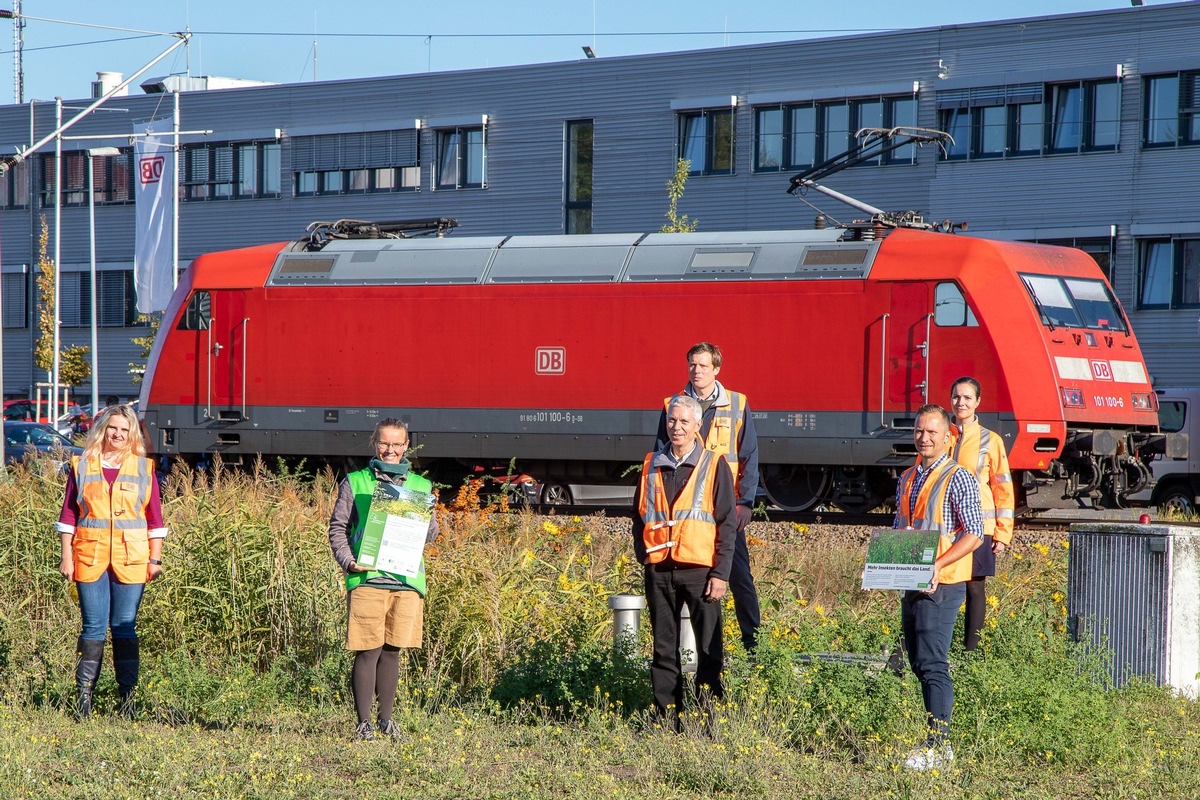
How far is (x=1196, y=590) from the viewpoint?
329 inches

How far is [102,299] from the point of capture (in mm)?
40500

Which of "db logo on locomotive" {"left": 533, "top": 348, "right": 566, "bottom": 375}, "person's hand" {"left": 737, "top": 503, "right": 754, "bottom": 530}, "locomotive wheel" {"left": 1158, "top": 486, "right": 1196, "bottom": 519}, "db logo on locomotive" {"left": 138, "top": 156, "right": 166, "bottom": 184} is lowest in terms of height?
"locomotive wheel" {"left": 1158, "top": 486, "right": 1196, "bottom": 519}

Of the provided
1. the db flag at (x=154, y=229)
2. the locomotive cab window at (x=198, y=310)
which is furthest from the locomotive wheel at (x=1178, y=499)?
the db flag at (x=154, y=229)

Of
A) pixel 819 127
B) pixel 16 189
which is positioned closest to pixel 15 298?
pixel 16 189

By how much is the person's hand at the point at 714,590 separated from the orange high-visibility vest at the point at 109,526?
3242mm

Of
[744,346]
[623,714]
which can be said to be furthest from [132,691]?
[744,346]

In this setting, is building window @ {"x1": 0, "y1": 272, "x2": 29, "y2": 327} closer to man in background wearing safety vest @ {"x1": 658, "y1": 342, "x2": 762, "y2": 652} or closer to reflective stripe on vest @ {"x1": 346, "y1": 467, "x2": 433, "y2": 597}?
reflective stripe on vest @ {"x1": 346, "y1": 467, "x2": 433, "y2": 597}

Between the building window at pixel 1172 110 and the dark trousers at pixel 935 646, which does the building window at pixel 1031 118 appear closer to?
the building window at pixel 1172 110

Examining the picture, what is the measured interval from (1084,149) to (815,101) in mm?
5692

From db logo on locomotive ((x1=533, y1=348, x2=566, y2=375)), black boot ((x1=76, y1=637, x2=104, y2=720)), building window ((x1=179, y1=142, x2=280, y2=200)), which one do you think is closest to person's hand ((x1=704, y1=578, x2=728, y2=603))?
black boot ((x1=76, y1=637, x2=104, y2=720))

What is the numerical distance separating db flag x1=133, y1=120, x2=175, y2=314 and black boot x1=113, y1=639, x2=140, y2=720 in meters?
25.2

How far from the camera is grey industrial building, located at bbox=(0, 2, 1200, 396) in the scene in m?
28.2

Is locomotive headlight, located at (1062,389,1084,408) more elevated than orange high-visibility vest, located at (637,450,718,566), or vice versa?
locomotive headlight, located at (1062,389,1084,408)

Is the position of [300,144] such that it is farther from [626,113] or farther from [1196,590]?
[1196,590]
